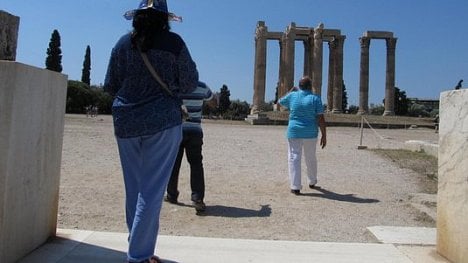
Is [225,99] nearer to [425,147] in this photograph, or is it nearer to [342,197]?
[425,147]

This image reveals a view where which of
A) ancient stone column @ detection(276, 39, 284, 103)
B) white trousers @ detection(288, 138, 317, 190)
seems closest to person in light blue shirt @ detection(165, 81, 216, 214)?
white trousers @ detection(288, 138, 317, 190)

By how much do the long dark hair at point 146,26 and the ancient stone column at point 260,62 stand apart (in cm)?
5722

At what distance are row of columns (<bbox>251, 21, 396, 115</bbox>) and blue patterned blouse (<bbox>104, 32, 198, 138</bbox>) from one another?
55518 millimetres

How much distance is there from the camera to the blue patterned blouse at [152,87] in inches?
155

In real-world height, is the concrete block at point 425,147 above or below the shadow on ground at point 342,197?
above

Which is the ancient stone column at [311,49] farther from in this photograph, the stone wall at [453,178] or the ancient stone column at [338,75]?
the stone wall at [453,178]

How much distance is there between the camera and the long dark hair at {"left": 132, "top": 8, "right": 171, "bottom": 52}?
399 centimetres

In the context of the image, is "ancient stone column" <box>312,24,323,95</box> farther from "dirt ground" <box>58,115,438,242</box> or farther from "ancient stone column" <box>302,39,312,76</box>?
"dirt ground" <box>58,115,438,242</box>

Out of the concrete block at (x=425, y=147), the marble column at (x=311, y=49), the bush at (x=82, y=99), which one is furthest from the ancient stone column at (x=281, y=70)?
the concrete block at (x=425, y=147)

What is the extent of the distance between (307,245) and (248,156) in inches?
407

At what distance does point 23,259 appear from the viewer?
438 cm

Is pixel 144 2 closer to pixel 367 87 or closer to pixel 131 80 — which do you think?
pixel 131 80

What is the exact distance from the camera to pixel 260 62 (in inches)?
2463

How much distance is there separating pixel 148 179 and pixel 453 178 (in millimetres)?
2582
